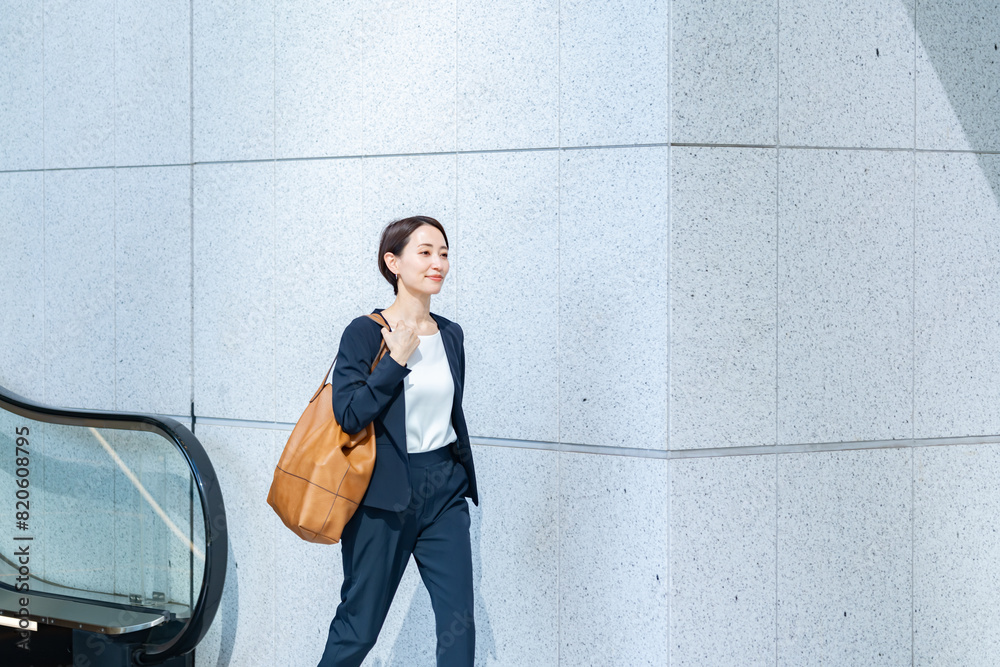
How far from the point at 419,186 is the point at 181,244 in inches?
63.5

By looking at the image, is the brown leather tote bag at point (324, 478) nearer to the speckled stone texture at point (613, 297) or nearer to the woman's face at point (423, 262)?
the woman's face at point (423, 262)

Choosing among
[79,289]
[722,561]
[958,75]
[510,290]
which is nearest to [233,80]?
[79,289]

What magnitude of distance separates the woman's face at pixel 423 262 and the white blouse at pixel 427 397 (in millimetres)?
209

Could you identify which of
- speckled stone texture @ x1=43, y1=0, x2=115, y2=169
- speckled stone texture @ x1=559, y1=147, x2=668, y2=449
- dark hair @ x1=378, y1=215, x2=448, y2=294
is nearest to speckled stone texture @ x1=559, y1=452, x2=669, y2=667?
speckled stone texture @ x1=559, y1=147, x2=668, y2=449

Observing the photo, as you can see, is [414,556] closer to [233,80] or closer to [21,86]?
[233,80]

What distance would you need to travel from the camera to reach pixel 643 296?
14.9 feet

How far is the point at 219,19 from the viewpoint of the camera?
19.1ft

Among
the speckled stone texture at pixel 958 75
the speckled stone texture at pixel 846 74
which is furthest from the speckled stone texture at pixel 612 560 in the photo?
the speckled stone texture at pixel 958 75

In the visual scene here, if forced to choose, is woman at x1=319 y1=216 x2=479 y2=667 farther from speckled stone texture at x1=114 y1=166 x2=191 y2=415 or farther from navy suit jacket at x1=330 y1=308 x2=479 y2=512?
speckled stone texture at x1=114 y1=166 x2=191 y2=415

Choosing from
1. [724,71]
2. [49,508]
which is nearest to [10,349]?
[49,508]

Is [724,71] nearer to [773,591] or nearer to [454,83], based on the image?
[454,83]

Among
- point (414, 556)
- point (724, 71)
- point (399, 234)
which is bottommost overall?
point (414, 556)

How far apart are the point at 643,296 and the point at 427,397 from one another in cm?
107

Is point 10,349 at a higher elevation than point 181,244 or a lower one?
lower
